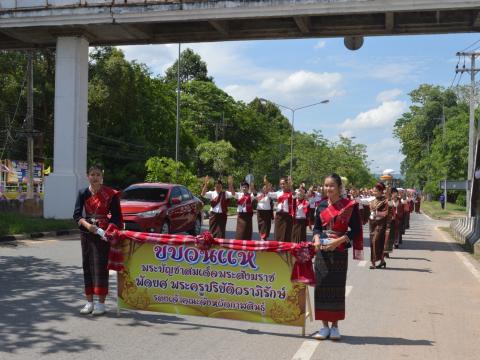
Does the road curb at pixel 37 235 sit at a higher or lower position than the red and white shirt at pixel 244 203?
lower

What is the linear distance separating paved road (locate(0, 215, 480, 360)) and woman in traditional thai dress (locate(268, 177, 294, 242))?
451 cm

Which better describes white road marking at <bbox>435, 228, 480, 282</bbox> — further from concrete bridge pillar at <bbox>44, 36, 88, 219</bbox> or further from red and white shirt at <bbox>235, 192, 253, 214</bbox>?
concrete bridge pillar at <bbox>44, 36, 88, 219</bbox>

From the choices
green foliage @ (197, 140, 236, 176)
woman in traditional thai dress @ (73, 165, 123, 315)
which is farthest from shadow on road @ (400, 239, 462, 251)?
green foliage @ (197, 140, 236, 176)

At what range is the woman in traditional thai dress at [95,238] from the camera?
23.5ft

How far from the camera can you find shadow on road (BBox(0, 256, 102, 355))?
19.3 ft

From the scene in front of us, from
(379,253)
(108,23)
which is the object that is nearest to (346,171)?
(108,23)

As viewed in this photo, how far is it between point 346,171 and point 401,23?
200ft

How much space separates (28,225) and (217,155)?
37.5m

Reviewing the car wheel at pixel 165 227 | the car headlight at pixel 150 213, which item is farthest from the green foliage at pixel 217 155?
the car headlight at pixel 150 213

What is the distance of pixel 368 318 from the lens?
7.55m

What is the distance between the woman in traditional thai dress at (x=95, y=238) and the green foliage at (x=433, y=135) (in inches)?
2075

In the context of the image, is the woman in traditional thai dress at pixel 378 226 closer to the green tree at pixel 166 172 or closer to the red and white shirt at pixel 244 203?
the red and white shirt at pixel 244 203

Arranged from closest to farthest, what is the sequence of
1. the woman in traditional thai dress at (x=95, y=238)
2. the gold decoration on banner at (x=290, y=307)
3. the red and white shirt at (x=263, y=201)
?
the gold decoration on banner at (x=290, y=307), the woman in traditional thai dress at (x=95, y=238), the red and white shirt at (x=263, y=201)

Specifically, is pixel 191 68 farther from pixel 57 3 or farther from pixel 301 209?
pixel 301 209
